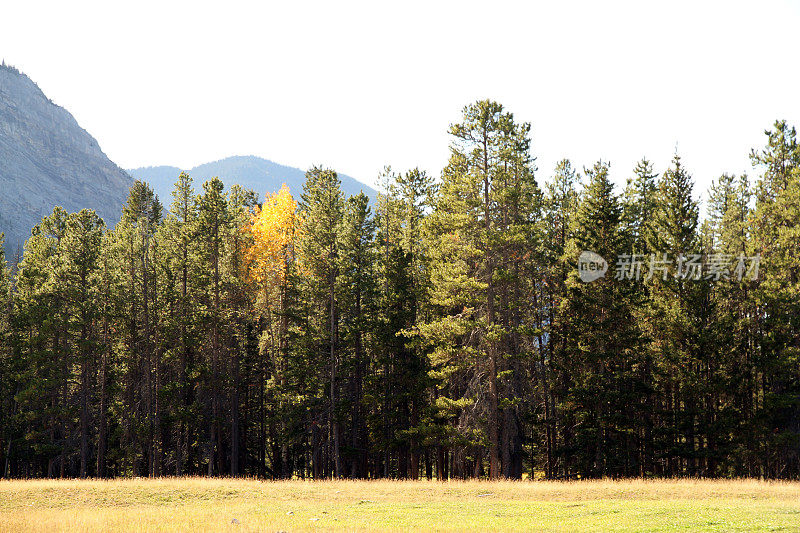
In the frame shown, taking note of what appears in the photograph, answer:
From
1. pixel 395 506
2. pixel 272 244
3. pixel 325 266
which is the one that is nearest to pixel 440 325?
pixel 325 266

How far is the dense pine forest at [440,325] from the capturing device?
30531 millimetres

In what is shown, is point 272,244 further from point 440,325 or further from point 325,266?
point 440,325

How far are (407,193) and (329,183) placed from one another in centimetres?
664

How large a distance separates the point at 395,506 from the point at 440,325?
33.7ft

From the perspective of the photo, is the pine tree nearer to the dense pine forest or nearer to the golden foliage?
the dense pine forest

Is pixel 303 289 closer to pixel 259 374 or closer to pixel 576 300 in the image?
pixel 259 374

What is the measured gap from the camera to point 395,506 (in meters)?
20.5

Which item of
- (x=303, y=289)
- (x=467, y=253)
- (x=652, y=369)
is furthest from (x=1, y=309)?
(x=652, y=369)

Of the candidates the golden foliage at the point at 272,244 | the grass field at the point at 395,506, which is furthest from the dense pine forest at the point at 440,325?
the grass field at the point at 395,506

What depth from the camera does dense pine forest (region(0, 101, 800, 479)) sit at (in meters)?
30.5

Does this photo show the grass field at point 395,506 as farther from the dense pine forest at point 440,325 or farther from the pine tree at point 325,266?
the pine tree at point 325,266

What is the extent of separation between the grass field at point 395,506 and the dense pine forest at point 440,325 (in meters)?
6.69

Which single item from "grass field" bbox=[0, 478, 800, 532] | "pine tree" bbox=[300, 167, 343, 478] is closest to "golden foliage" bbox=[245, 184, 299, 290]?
"pine tree" bbox=[300, 167, 343, 478]

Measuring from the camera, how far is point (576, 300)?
32.2 m
